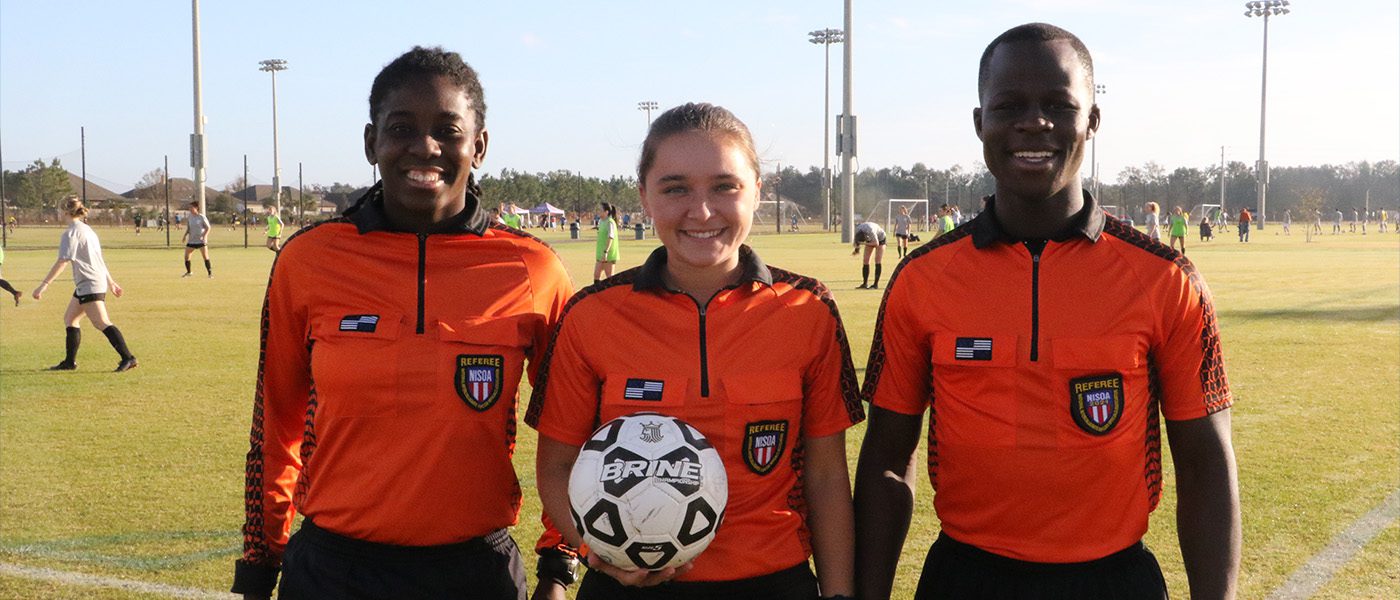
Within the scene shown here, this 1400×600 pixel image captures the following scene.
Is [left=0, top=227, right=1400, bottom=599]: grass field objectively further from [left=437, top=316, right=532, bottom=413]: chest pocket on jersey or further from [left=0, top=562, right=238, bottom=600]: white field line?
[left=437, top=316, right=532, bottom=413]: chest pocket on jersey

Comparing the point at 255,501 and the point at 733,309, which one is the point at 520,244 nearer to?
the point at 733,309

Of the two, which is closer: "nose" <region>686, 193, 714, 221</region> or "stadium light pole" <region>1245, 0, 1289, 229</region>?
"nose" <region>686, 193, 714, 221</region>

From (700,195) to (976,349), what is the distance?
26.5 inches

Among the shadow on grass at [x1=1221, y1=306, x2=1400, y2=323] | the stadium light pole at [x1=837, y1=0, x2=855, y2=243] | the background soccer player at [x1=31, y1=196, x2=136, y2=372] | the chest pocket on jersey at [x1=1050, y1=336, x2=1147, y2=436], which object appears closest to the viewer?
the chest pocket on jersey at [x1=1050, y1=336, x2=1147, y2=436]

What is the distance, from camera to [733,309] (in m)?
2.58

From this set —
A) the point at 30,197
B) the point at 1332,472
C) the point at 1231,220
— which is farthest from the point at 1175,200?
the point at 1332,472

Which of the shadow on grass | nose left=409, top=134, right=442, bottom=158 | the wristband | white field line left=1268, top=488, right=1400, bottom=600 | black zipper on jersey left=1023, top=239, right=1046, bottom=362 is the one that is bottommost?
white field line left=1268, top=488, right=1400, bottom=600

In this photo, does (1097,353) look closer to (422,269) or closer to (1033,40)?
(1033,40)

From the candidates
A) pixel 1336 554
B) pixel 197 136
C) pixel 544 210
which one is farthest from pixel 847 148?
pixel 544 210

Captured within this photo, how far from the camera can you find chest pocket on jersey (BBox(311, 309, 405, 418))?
8.86 feet

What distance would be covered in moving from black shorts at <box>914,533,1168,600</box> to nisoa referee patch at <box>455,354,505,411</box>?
44.6 inches

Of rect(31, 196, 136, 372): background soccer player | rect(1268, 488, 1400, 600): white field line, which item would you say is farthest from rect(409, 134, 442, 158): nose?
rect(31, 196, 136, 372): background soccer player

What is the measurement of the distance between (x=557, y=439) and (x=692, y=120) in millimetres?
772

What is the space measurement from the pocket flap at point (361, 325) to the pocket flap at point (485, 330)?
11 centimetres
